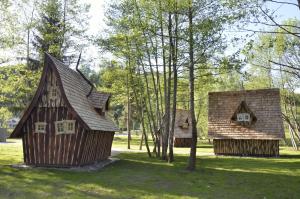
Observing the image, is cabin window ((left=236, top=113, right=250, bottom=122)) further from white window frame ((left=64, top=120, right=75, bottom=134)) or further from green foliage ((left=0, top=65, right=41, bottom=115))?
green foliage ((left=0, top=65, right=41, bottom=115))

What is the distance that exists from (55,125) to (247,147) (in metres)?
17.4

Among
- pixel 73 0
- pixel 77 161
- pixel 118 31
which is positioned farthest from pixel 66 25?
pixel 77 161

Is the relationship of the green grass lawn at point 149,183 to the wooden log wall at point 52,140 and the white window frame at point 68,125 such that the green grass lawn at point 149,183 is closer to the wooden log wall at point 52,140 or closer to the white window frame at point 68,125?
the wooden log wall at point 52,140

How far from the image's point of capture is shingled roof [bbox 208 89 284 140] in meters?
27.3

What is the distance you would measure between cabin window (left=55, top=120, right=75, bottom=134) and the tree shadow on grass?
214 cm

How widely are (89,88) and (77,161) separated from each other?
6429 mm

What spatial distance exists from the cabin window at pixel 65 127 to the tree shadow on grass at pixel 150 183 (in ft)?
7.02

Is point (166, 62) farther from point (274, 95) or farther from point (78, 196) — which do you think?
point (78, 196)

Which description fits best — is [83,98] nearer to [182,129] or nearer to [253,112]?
[253,112]

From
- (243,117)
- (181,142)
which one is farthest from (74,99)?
(181,142)

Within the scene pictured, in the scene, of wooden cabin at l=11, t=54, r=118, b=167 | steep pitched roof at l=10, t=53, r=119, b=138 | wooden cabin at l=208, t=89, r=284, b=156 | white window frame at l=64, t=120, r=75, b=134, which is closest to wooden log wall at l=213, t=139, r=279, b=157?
wooden cabin at l=208, t=89, r=284, b=156

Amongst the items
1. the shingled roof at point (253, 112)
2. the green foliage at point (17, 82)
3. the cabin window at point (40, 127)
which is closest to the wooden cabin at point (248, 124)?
the shingled roof at point (253, 112)

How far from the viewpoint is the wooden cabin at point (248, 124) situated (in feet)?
89.7

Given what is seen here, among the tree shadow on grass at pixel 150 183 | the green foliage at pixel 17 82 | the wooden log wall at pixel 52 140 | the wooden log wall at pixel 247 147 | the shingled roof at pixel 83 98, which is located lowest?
the tree shadow on grass at pixel 150 183
